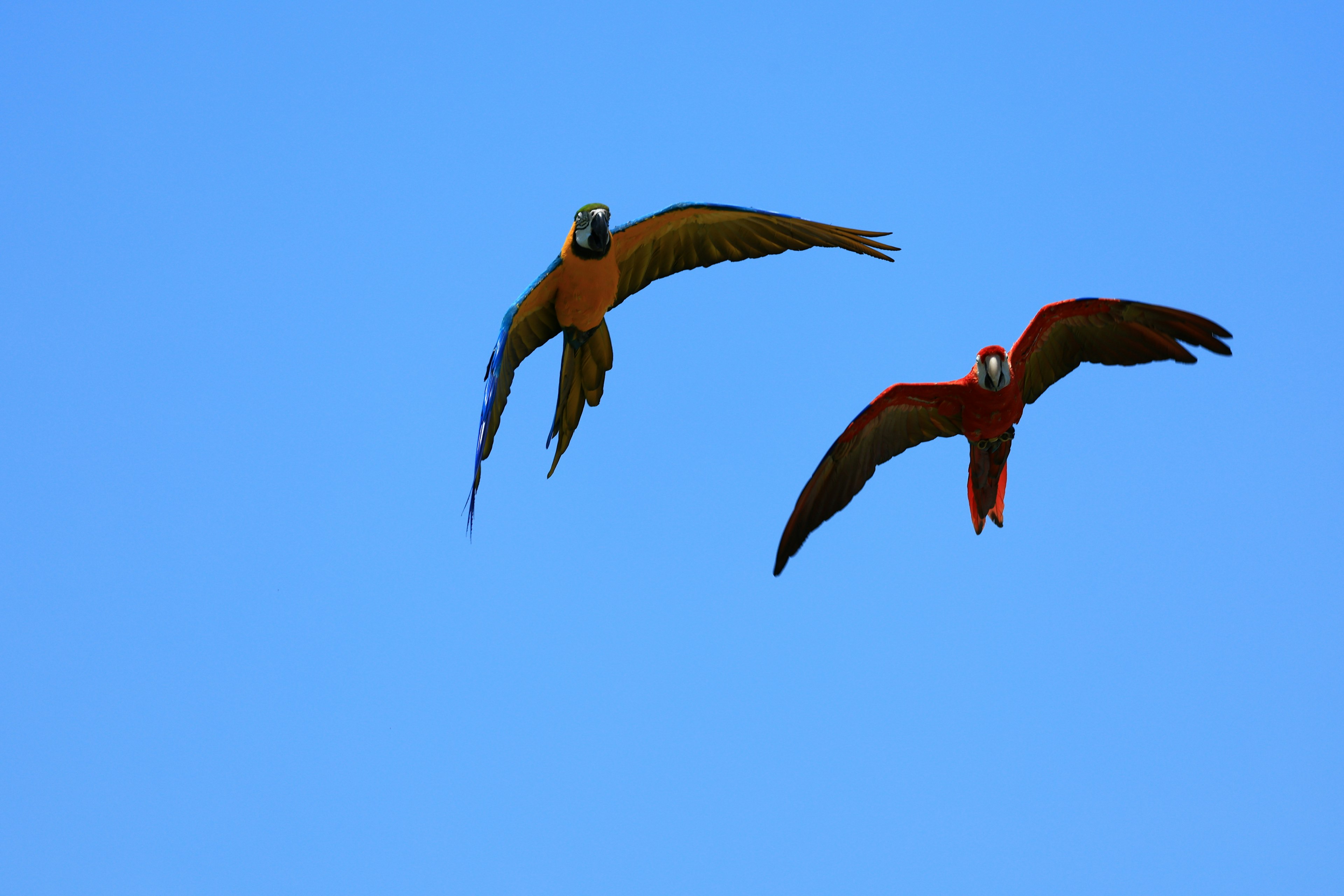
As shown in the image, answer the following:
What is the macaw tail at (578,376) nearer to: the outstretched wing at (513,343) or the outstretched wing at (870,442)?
the outstretched wing at (513,343)

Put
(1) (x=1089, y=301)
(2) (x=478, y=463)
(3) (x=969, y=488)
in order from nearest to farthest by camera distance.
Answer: (2) (x=478, y=463) < (1) (x=1089, y=301) < (3) (x=969, y=488)

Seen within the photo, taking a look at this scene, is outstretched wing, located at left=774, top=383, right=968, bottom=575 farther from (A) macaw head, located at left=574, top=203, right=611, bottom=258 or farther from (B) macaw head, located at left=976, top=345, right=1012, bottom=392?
(A) macaw head, located at left=574, top=203, right=611, bottom=258

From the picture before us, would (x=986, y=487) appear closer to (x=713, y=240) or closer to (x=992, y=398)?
(x=992, y=398)

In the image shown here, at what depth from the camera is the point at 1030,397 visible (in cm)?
1268

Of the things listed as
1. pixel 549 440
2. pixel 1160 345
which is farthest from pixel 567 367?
pixel 1160 345

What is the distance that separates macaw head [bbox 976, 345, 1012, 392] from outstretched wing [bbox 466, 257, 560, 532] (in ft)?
14.5

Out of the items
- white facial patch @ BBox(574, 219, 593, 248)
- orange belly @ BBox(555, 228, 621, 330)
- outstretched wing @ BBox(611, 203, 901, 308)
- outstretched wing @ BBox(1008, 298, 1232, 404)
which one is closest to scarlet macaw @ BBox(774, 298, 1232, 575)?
outstretched wing @ BBox(1008, 298, 1232, 404)

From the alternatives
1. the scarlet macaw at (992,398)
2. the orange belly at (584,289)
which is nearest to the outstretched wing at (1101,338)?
the scarlet macaw at (992,398)

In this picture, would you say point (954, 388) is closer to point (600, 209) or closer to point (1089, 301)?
point (1089, 301)

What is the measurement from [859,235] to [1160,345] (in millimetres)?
3423

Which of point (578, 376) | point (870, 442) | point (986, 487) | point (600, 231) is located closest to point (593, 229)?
point (600, 231)

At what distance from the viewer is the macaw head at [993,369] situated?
38.4ft

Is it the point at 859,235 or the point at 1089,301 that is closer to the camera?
the point at 1089,301

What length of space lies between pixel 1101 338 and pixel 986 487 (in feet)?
6.37
